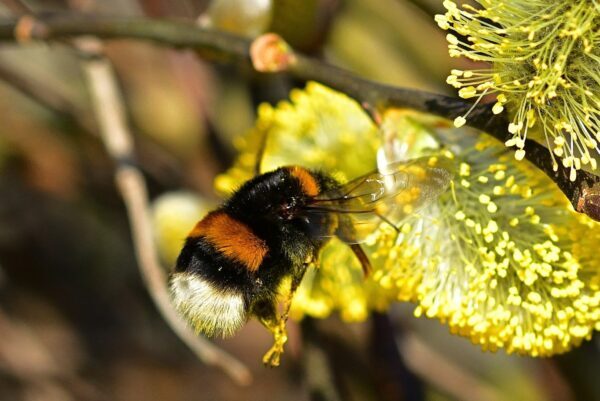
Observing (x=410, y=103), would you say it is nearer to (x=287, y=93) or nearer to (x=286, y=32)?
(x=286, y=32)

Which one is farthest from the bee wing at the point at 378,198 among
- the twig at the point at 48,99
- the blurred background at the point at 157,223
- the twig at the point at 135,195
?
the twig at the point at 48,99

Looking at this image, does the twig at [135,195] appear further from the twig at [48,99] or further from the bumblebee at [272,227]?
the bumblebee at [272,227]

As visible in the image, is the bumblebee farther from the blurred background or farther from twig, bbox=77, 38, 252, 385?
the blurred background

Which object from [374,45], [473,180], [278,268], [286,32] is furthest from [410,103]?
[374,45]

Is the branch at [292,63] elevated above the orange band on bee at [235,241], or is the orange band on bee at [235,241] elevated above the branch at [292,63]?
the branch at [292,63]

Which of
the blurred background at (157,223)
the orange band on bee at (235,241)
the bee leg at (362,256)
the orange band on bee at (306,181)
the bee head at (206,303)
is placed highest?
the orange band on bee at (306,181)

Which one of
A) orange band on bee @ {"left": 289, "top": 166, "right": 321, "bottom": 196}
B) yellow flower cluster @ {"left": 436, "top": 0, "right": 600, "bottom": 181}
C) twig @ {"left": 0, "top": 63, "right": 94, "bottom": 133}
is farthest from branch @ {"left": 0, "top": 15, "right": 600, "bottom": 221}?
twig @ {"left": 0, "top": 63, "right": 94, "bottom": 133}

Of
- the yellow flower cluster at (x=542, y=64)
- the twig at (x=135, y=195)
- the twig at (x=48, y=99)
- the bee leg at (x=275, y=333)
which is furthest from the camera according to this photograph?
the twig at (x=48, y=99)
